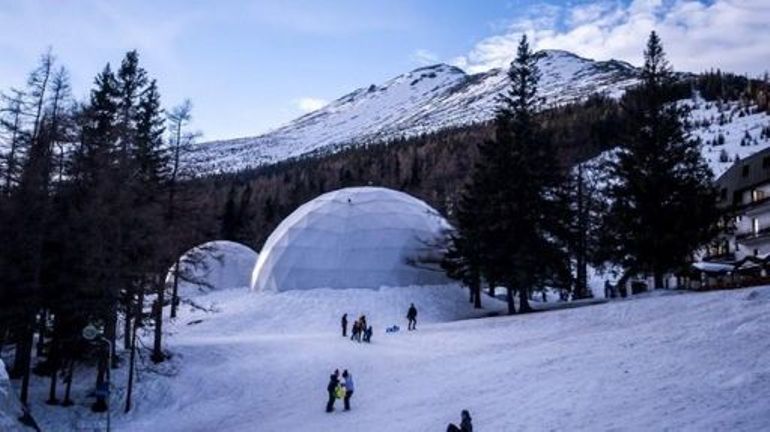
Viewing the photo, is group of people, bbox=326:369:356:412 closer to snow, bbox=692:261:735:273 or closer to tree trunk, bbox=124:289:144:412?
tree trunk, bbox=124:289:144:412

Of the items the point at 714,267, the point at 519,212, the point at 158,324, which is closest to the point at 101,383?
the point at 158,324

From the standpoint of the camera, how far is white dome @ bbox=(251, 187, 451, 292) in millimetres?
44812

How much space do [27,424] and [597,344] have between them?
16.0 metres

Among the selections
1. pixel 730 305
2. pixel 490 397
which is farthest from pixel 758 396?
pixel 730 305

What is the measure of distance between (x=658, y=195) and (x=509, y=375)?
1638 cm

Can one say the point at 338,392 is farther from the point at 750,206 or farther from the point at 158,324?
the point at 750,206

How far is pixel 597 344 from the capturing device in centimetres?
2083

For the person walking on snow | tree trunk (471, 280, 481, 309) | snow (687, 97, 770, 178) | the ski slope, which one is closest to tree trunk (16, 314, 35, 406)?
the ski slope

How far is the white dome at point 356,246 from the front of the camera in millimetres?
44812

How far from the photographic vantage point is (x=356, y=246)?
153 feet

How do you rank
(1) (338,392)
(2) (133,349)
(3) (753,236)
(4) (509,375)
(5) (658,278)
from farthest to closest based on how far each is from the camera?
1. (3) (753,236)
2. (5) (658,278)
3. (2) (133,349)
4. (1) (338,392)
5. (4) (509,375)

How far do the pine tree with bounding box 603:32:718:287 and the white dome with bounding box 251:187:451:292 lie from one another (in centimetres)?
1553

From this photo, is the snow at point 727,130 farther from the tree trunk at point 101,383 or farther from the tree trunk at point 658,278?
the tree trunk at point 101,383

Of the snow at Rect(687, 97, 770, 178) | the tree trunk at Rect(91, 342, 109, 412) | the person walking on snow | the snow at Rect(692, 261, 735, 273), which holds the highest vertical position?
the snow at Rect(687, 97, 770, 178)
